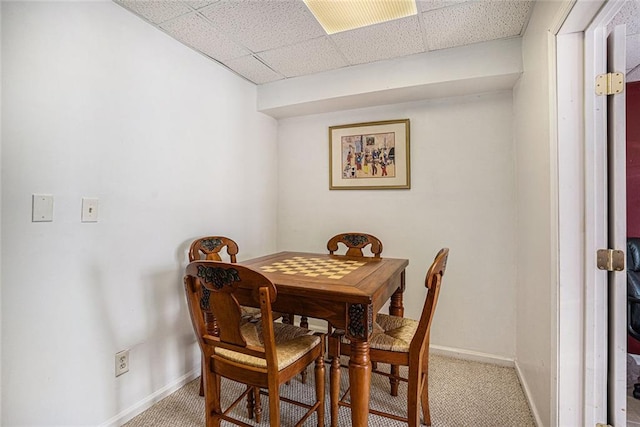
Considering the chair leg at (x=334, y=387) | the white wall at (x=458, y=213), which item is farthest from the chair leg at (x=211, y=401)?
the white wall at (x=458, y=213)

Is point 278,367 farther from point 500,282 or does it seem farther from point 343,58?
point 343,58

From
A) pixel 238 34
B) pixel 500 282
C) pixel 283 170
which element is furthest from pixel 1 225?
pixel 500 282

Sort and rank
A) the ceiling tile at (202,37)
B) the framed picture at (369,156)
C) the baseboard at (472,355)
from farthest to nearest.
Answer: the framed picture at (369,156), the baseboard at (472,355), the ceiling tile at (202,37)

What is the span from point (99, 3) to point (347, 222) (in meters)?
2.25

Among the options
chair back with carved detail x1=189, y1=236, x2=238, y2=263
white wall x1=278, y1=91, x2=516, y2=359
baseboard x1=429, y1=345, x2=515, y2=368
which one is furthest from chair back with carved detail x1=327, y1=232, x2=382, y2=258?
baseboard x1=429, y1=345, x2=515, y2=368

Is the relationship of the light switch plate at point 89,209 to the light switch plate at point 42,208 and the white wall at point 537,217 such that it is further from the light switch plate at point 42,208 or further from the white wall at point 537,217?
the white wall at point 537,217

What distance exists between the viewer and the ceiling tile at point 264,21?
69.9 inches

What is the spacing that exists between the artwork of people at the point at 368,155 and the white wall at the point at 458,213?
162 mm

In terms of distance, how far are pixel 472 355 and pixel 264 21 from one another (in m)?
2.84

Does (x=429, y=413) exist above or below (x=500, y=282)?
below

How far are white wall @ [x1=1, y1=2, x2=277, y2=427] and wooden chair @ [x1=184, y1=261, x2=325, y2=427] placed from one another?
621 millimetres

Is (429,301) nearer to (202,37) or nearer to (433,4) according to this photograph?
(433,4)

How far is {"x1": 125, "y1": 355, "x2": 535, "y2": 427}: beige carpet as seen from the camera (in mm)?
1722

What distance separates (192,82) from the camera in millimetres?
2209
